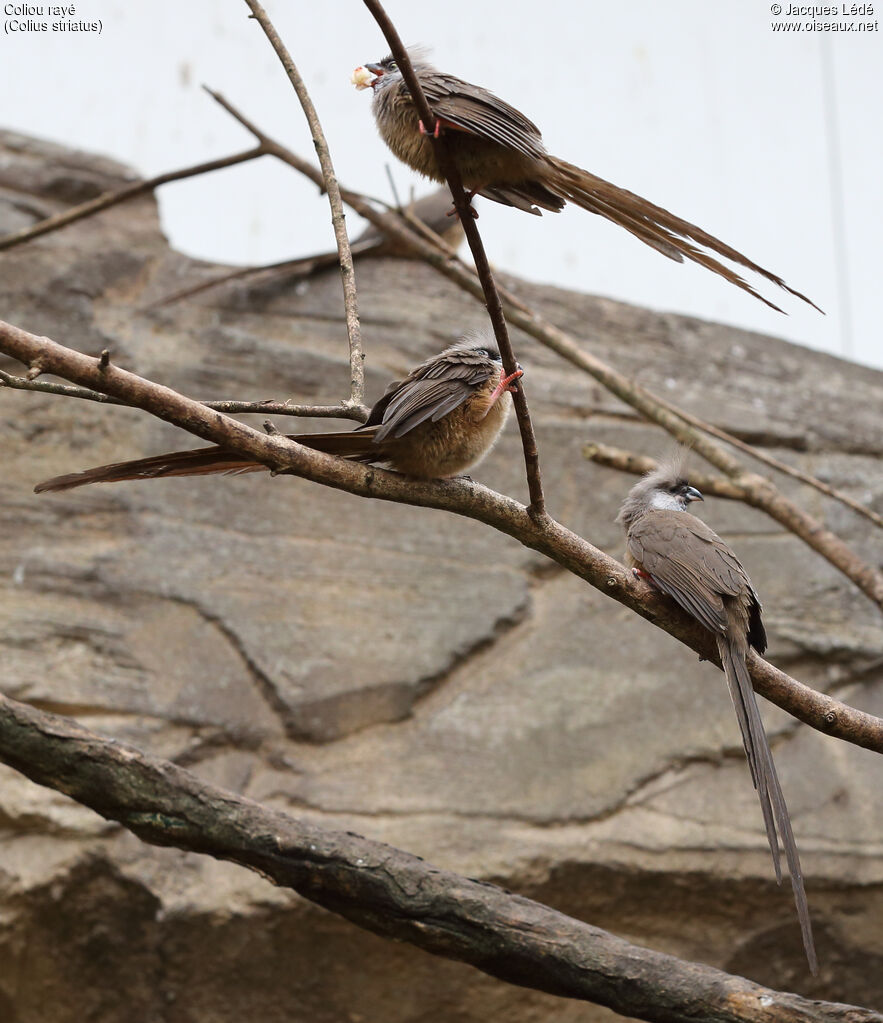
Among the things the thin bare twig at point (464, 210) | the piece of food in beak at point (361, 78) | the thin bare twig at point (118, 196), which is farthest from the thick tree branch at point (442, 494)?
the thin bare twig at point (118, 196)

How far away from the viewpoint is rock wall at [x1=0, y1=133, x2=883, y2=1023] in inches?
131

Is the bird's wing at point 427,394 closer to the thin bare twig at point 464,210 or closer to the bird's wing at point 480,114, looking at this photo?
the thin bare twig at point 464,210

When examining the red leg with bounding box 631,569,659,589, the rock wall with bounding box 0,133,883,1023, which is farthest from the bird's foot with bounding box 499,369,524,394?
the rock wall with bounding box 0,133,883,1023

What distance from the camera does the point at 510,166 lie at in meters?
1.86

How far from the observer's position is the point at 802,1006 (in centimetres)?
204

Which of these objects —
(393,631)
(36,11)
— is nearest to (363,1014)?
(393,631)

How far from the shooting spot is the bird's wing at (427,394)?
1933 millimetres

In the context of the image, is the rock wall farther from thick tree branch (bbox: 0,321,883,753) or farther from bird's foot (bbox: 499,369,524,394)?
bird's foot (bbox: 499,369,524,394)

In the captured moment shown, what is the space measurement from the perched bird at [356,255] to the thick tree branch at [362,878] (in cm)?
220

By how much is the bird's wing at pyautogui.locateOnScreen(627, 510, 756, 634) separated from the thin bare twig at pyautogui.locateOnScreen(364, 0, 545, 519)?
A: 488 millimetres

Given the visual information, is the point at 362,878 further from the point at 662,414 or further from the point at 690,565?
the point at 662,414

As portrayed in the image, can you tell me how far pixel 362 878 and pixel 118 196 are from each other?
106 inches

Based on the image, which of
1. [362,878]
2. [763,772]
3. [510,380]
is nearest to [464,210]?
[510,380]

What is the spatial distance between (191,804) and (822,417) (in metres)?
3.40
